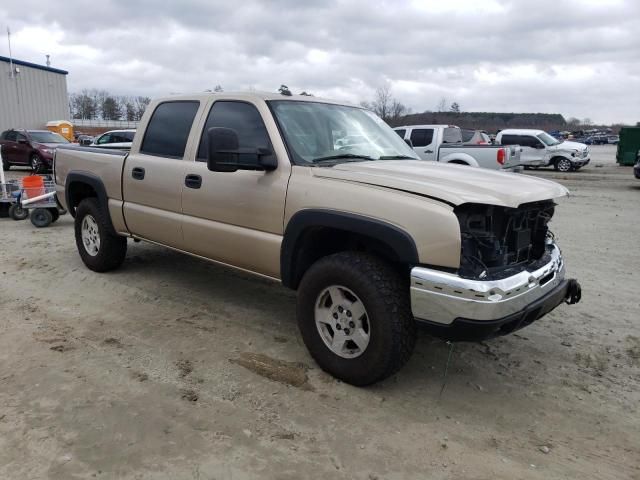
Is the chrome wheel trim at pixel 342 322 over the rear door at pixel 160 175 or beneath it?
beneath

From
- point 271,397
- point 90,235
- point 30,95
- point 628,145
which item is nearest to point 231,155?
point 271,397

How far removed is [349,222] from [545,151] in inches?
820

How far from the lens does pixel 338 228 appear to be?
10.9ft

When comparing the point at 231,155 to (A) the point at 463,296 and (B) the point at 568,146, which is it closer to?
(A) the point at 463,296

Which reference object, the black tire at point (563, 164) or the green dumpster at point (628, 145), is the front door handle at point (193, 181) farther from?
the green dumpster at point (628, 145)

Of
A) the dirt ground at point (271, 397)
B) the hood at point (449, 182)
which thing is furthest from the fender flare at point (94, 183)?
the hood at point (449, 182)

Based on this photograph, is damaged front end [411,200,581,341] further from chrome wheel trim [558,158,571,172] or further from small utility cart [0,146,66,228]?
chrome wheel trim [558,158,571,172]

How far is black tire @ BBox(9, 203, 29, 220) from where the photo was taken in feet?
30.4

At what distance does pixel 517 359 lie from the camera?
3.90 m

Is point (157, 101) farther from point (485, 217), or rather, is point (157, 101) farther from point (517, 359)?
point (517, 359)

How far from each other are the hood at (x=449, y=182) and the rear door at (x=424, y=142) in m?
11.5

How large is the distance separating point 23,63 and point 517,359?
3459 centimetres

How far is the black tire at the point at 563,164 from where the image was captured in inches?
837

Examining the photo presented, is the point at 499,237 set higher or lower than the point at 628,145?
lower
